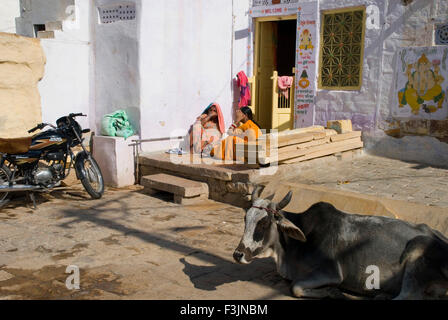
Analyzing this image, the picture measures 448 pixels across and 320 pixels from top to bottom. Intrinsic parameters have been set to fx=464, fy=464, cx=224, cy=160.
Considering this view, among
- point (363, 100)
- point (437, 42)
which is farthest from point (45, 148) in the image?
point (437, 42)

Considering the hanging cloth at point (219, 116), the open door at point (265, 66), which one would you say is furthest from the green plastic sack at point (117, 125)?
the open door at point (265, 66)

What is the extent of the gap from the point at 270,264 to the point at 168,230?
1663 mm

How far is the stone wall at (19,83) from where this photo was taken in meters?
7.65

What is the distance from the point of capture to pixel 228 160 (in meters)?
7.95

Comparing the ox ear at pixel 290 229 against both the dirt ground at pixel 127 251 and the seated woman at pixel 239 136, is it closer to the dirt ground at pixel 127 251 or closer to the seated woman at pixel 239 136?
the dirt ground at pixel 127 251

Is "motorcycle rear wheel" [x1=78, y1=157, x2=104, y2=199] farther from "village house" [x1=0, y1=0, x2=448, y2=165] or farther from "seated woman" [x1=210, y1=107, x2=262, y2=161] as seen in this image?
"seated woman" [x1=210, y1=107, x2=262, y2=161]

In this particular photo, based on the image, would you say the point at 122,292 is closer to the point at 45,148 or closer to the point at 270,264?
the point at 270,264

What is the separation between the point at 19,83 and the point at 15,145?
1.72 metres

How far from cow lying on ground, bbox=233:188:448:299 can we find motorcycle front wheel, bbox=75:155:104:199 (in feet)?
13.1

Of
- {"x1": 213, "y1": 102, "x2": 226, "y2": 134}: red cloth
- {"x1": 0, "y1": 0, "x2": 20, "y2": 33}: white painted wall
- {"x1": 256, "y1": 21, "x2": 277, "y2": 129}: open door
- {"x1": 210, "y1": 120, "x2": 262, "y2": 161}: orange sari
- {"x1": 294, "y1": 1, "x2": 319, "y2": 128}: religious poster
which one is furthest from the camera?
{"x1": 0, "y1": 0, "x2": 20, "y2": 33}: white painted wall

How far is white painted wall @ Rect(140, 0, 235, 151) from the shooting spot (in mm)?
8586

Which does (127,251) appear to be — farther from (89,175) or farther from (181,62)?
(181,62)

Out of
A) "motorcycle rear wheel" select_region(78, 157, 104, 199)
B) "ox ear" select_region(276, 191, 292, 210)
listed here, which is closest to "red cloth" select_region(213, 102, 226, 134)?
"motorcycle rear wheel" select_region(78, 157, 104, 199)

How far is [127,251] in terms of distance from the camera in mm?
5066
